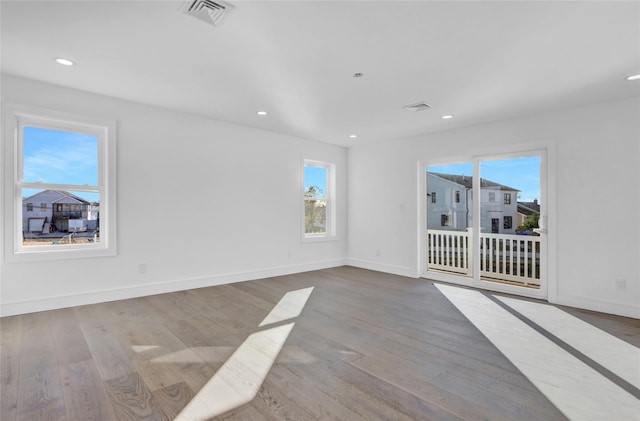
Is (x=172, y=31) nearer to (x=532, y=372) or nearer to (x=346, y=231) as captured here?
(x=532, y=372)

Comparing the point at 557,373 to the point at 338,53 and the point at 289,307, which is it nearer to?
the point at 289,307

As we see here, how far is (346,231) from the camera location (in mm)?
6672

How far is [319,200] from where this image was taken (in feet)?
21.0

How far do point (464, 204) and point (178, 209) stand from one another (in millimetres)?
4290

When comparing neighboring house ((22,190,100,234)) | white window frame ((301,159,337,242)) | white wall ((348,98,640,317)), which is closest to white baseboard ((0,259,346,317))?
neighboring house ((22,190,100,234))

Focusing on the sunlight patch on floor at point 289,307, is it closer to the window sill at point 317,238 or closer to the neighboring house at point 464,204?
the window sill at point 317,238

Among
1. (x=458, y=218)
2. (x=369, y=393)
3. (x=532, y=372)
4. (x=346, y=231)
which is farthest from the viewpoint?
(x=346, y=231)

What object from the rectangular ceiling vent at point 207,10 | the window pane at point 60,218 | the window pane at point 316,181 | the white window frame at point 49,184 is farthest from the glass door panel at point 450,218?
the window pane at point 60,218

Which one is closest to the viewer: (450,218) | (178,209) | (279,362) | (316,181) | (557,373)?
(557,373)

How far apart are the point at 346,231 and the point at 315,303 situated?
2899 millimetres

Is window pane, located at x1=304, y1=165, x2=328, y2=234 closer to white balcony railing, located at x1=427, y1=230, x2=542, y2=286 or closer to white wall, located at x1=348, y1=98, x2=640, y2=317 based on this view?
white balcony railing, located at x1=427, y1=230, x2=542, y2=286

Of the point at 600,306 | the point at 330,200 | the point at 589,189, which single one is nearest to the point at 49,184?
the point at 330,200

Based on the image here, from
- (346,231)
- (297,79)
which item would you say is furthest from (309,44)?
(346,231)

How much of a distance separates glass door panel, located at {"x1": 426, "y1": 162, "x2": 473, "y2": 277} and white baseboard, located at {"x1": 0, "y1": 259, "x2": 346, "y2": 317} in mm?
2468
